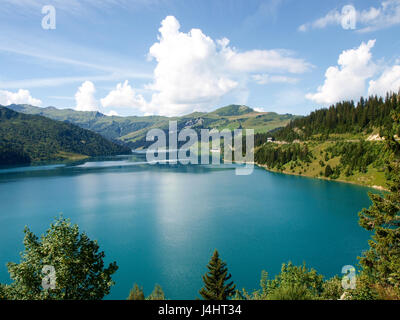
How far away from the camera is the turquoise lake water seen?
36.4 meters

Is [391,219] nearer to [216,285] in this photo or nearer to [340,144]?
[216,285]

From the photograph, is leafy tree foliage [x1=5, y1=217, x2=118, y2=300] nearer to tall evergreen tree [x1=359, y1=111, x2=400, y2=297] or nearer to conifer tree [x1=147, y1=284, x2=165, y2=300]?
conifer tree [x1=147, y1=284, x2=165, y2=300]

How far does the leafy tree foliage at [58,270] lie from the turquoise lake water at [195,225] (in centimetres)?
1623

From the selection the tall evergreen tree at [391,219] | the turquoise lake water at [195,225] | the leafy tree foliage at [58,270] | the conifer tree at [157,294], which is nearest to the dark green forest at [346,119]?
the turquoise lake water at [195,225]

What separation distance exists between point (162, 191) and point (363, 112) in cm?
11925

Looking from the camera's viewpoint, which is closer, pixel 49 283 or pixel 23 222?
pixel 49 283

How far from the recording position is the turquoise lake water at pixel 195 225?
36.4 meters

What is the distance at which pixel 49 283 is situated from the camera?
1576 cm

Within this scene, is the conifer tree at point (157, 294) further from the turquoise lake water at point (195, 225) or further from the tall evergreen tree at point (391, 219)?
the tall evergreen tree at point (391, 219)

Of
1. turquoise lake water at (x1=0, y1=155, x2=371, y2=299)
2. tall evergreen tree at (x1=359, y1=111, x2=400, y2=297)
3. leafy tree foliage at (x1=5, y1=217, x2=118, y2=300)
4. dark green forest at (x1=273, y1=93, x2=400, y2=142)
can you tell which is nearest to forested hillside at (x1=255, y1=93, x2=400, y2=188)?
dark green forest at (x1=273, y1=93, x2=400, y2=142)

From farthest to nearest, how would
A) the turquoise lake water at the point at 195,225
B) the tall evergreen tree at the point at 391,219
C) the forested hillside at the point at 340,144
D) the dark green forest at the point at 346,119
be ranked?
the dark green forest at the point at 346,119 < the forested hillside at the point at 340,144 < the turquoise lake water at the point at 195,225 < the tall evergreen tree at the point at 391,219

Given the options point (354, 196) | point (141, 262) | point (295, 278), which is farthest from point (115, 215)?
point (354, 196)

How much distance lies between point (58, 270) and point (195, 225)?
1569 inches
